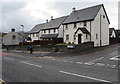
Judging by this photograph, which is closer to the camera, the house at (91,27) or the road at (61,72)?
the road at (61,72)

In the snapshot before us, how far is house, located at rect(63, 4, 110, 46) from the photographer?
103 feet

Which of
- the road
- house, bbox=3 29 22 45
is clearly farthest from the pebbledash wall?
house, bbox=3 29 22 45

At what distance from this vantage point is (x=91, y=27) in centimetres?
3125

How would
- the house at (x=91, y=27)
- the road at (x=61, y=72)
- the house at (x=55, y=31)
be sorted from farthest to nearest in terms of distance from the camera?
the house at (x=55, y=31) < the house at (x=91, y=27) < the road at (x=61, y=72)

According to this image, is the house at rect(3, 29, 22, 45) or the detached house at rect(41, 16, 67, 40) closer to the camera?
the detached house at rect(41, 16, 67, 40)

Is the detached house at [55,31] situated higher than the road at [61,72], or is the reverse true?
the detached house at [55,31]

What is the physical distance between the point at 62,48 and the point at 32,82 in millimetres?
19337

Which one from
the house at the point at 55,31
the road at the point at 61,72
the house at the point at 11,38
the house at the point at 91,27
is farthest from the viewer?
the house at the point at 11,38

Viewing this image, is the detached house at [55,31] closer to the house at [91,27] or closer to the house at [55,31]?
the house at [55,31]

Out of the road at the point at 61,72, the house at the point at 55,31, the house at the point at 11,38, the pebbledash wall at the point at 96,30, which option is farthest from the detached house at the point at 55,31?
the road at the point at 61,72

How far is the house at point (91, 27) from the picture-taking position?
31.2 metres

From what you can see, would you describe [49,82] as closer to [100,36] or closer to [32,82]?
[32,82]

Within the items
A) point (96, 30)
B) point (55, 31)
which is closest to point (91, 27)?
point (96, 30)

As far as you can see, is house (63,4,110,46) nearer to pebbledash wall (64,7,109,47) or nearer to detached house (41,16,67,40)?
pebbledash wall (64,7,109,47)
